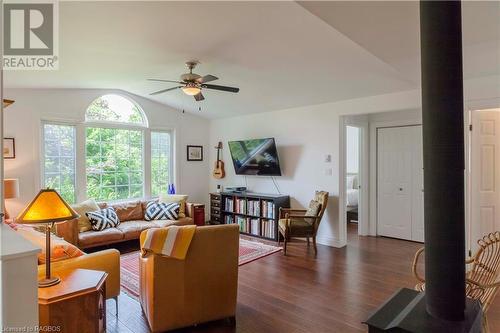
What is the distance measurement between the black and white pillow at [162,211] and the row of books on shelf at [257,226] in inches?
45.4

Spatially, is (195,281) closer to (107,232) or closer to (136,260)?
(136,260)

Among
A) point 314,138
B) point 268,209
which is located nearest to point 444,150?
point 314,138

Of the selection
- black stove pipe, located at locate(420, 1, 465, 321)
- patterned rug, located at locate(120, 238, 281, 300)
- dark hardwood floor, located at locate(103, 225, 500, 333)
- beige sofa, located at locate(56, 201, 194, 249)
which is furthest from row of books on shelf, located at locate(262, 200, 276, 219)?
black stove pipe, located at locate(420, 1, 465, 321)

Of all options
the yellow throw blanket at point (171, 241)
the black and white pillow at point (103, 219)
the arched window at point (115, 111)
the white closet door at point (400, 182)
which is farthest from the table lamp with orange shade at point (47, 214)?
the white closet door at point (400, 182)

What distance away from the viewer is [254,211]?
5.65 metres

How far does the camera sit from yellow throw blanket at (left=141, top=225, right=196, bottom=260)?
2318mm

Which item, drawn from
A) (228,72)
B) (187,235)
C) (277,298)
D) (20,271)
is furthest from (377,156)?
(20,271)

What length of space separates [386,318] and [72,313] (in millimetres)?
1803

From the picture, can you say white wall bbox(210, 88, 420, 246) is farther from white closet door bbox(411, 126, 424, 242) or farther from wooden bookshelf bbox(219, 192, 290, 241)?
white closet door bbox(411, 126, 424, 242)

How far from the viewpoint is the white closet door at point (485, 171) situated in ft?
12.0

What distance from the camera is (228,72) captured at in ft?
13.3

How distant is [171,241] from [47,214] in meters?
0.85

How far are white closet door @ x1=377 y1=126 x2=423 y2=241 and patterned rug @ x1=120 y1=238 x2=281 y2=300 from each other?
2143mm

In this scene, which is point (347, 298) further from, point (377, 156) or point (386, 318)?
point (377, 156)
